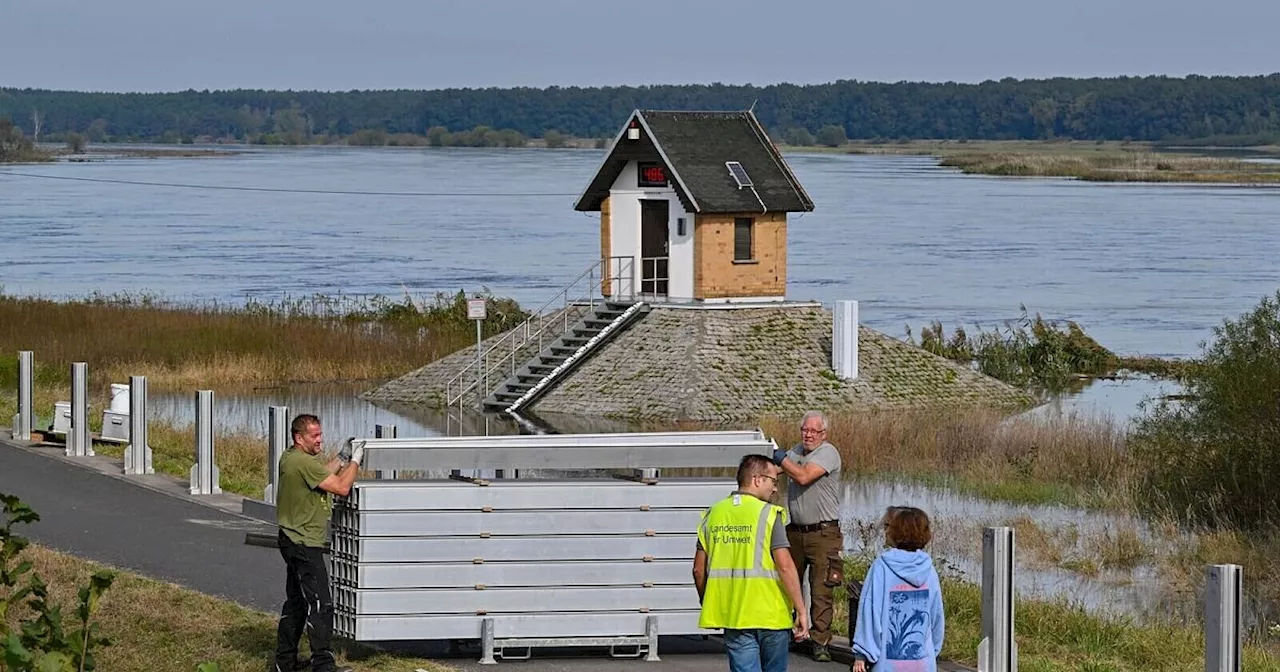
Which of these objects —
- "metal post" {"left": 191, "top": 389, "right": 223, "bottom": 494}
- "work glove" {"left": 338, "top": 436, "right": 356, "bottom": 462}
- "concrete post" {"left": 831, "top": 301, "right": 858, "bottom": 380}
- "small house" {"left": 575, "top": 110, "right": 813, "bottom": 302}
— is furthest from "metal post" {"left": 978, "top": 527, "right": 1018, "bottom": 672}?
"small house" {"left": 575, "top": 110, "right": 813, "bottom": 302}

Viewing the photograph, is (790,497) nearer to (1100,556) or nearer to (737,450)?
(737,450)

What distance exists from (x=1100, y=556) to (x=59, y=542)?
11960mm

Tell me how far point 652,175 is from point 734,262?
2956 mm

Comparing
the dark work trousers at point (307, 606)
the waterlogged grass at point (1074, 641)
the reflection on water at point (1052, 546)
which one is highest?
the dark work trousers at point (307, 606)

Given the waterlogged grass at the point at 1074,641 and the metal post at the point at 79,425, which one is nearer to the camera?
the waterlogged grass at the point at 1074,641

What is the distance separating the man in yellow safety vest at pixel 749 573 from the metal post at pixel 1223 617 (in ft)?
8.22

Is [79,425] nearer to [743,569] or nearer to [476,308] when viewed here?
[743,569]

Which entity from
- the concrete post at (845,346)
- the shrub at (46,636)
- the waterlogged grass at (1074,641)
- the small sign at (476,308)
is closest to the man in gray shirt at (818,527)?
the waterlogged grass at (1074,641)

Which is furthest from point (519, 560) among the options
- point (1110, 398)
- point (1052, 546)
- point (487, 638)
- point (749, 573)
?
point (1110, 398)

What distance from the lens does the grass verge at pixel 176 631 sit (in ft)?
45.4

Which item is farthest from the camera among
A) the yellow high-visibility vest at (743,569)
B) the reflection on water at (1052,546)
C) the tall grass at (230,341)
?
the tall grass at (230,341)

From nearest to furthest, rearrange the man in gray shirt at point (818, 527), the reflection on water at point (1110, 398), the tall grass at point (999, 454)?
the man in gray shirt at point (818, 527)
the tall grass at point (999, 454)
the reflection on water at point (1110, 398)

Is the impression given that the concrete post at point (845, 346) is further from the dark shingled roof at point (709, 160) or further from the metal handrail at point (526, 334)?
the metal handrail at point (526, 334)

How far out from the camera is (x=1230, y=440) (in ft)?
88.4
